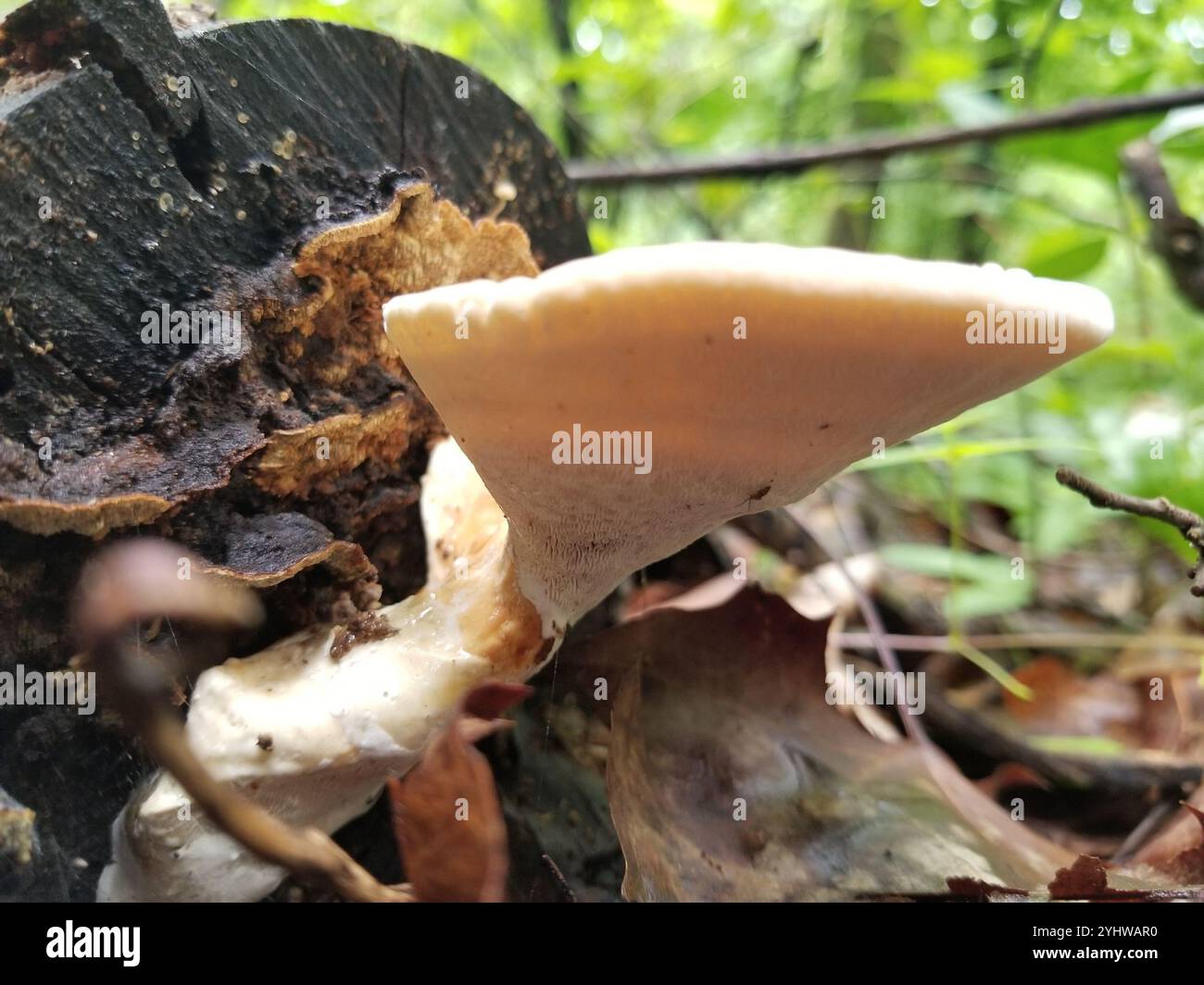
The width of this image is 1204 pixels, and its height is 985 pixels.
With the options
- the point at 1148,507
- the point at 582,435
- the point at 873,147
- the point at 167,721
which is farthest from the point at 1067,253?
the point at 167,721

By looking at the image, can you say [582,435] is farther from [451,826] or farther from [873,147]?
[873,147]

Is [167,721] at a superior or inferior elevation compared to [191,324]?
inferior

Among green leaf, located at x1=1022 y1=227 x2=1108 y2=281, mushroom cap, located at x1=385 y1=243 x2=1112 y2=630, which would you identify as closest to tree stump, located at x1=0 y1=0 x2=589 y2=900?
mushroom cap, located at x1=385 y1=243 x2=1112 y2=630

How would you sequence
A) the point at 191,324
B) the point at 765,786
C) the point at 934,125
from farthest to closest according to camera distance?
the point at 934,125
the point at 765,786
the point at 191,324

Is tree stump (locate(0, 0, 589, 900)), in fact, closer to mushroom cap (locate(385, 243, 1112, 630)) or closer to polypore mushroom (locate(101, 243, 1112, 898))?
polypore mushroom (locate(101, 243, 1112, 898))

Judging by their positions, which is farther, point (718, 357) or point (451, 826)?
point (451, 826)
